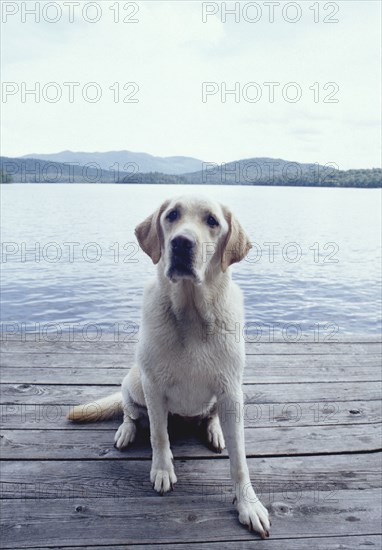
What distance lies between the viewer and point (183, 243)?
6.98 feet

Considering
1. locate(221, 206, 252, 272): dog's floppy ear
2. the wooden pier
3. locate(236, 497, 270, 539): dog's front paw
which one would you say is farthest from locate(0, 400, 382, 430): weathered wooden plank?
locate(221, 206, 252, 272): dog's floppy ear

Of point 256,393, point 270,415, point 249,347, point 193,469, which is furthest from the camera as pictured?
point 249,347

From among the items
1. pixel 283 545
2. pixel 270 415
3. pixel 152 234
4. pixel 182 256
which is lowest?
pixel 283 545

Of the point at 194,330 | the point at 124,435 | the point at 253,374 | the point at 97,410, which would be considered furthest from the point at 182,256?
the point at 253,374

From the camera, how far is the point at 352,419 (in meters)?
3.04

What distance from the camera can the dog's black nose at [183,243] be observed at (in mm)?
2123

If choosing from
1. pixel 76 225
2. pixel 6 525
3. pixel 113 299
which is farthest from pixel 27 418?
pixel 76 225

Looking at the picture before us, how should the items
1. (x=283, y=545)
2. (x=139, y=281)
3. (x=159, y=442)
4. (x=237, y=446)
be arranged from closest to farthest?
(x=283, y=545)
(x=237, y=446)
(x=159, y=442)
(x=139, y=281)

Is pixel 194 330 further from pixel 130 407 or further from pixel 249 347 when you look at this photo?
pixel 249 347

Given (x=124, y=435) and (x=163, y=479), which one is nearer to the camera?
(x=163, y=479)

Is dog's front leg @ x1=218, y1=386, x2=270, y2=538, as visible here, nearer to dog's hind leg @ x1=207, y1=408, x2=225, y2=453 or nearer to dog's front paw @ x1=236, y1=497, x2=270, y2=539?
dog's front paw @ x1=236, y1=497, x2=270, y2=539

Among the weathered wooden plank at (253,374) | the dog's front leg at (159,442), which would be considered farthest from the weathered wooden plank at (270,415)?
the dog's front leg at (159,442)

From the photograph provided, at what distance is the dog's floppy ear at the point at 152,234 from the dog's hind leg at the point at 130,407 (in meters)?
0.75

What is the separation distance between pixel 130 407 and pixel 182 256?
1128 millimetres
